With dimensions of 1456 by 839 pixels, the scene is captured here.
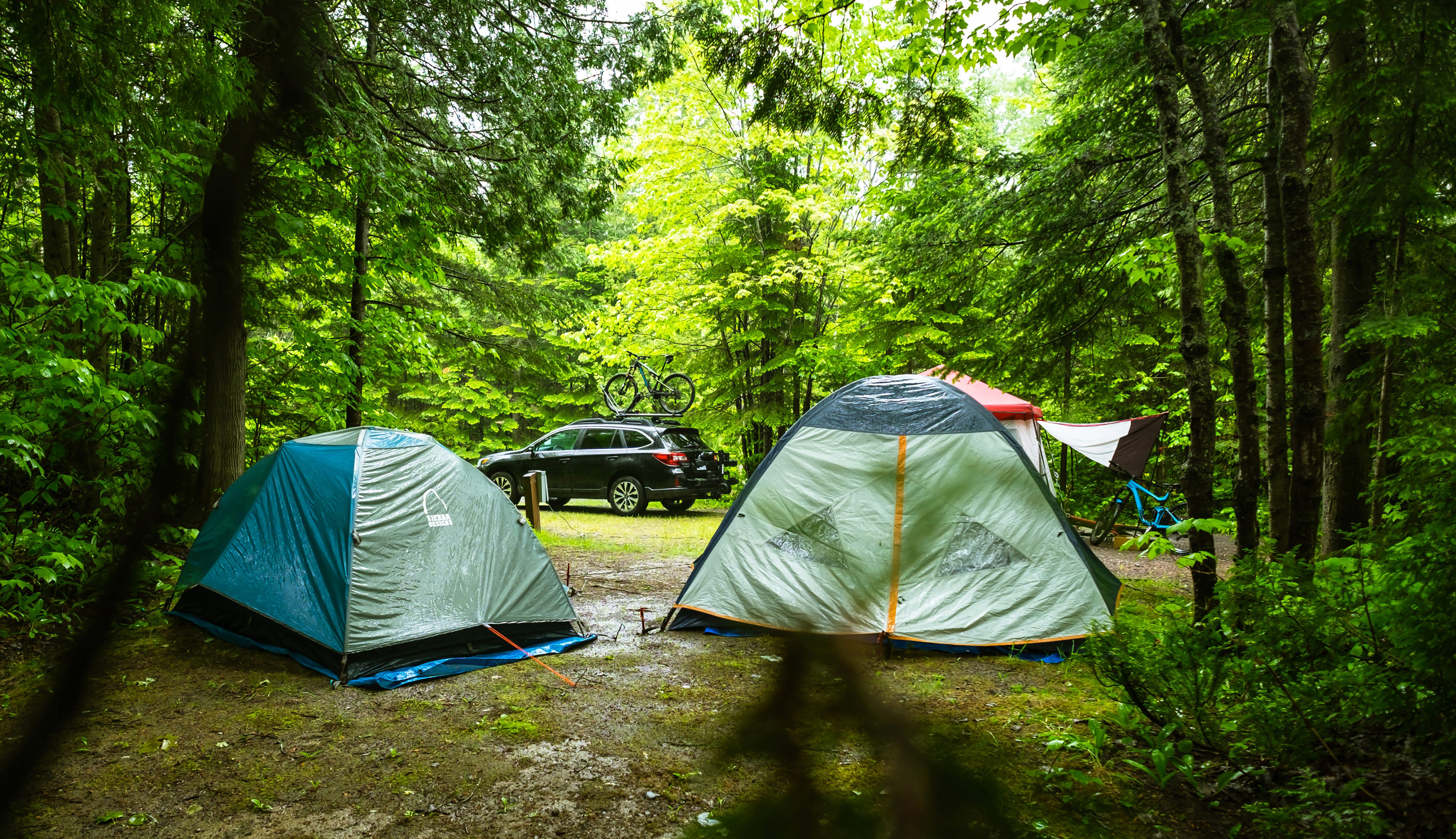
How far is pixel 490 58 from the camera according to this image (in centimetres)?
659

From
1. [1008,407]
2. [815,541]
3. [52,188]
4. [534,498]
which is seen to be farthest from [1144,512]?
[52,188]

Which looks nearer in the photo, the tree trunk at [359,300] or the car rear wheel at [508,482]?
the tree trunk at [359,300]

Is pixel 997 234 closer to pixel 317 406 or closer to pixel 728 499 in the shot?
pixel 317 406

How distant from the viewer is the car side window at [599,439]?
12.1 meters

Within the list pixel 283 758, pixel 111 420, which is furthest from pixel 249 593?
pixel 283 758

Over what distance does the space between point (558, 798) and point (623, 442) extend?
9.11 meters

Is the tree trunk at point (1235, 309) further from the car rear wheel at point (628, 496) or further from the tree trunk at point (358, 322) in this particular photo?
the car rear wheel at point (628, 496)

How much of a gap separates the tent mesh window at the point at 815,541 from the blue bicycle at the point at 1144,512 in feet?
18.6

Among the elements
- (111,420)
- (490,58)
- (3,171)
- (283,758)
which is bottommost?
(283,758)

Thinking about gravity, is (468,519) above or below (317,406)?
below

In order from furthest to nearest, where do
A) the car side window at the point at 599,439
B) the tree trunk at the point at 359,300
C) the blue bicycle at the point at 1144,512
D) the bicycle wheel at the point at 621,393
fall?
the bicycle wheel at the point at 621,393, the car side window at the point at 599,439, the blue bicycle at the point at 1144,512, the tree trunk at the point at 359,300

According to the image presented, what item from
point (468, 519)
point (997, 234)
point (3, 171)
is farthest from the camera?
point (997, 234)

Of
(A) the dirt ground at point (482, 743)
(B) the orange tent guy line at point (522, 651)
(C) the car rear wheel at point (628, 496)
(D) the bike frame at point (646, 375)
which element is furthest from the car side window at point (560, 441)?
(B) the orange tent guy line at point (522, 651)

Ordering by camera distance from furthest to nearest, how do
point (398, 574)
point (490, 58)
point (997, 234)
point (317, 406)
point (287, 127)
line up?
1. point (317, 406)
2. point (490, 58)
3. point (997, 234)
4. point (398, 574)
5. point (287, 127)
